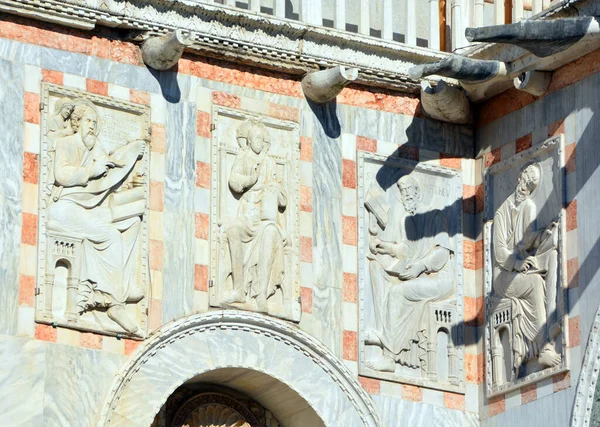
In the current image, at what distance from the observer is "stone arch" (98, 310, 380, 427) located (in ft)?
50.7

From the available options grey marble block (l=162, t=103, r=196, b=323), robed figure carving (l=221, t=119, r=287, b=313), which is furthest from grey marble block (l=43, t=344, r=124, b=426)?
robed figure carving (l=221, t=119, r=287, b=313)

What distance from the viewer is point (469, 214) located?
17359 millimetres

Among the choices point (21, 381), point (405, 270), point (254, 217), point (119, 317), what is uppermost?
point (254, 217)

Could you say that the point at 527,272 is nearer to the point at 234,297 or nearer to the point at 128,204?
the point at 234,297

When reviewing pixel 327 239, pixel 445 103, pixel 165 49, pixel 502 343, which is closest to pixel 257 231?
pixel 327 239

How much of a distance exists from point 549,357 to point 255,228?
92.8 inches

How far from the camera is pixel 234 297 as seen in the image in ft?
52.6

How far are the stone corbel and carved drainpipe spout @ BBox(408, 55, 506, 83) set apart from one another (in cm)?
20

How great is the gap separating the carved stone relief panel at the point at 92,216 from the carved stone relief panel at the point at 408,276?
1.92 m

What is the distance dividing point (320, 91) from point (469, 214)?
163cm

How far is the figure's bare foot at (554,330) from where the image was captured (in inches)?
635

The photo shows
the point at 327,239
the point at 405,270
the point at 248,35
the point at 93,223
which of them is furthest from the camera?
the point at 405,270

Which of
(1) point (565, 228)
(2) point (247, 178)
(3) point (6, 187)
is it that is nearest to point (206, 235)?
(2) point (247, 178)

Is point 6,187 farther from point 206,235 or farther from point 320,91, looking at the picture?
point 320,91
